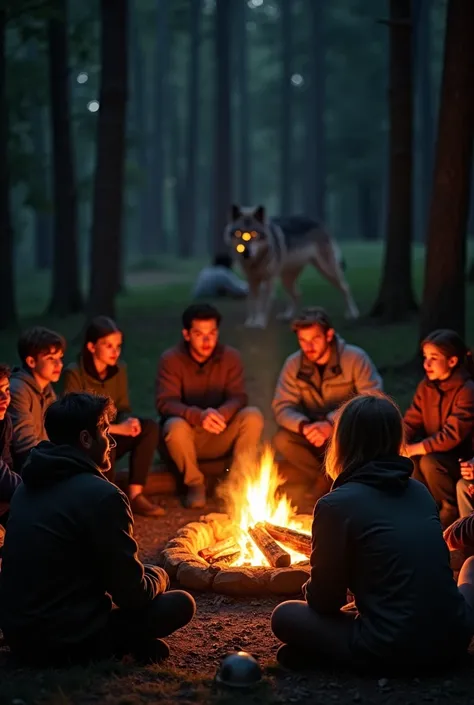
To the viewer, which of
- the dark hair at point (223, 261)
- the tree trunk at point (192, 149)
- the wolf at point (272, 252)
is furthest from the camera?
the tree trunk at point (192, 149)

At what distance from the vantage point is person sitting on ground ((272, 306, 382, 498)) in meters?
6.77

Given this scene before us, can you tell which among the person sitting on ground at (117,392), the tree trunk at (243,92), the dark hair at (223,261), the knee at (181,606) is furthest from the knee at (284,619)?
the tree trunk at (243,92)

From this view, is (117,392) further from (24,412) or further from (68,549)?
(68,549)

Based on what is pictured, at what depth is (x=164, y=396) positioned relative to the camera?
23.0ft

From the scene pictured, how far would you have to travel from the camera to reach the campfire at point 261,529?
5453mm

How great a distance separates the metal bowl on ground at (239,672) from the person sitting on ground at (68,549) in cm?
41

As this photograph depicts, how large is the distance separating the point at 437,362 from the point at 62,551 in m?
3.04

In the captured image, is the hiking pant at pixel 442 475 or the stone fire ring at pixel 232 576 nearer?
the stone fire ring at pixel 232 576

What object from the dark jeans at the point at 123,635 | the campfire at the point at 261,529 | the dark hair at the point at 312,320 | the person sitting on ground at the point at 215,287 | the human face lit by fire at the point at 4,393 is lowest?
the campfire at the point at 261,529

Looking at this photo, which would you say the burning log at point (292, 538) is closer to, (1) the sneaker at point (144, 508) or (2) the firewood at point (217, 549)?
(2) the firewood at point (217, 549)

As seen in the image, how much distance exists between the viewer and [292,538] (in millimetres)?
5512

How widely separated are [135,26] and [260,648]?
39.8 meters

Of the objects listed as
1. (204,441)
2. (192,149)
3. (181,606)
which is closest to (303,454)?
(204,441)

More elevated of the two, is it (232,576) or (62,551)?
(62,551)
